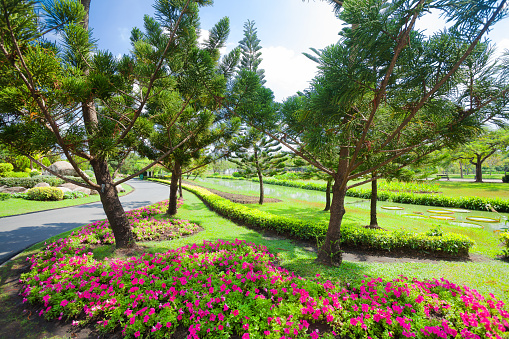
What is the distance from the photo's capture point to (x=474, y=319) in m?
2.04

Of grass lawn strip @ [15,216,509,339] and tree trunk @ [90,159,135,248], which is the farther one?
tree trunk @ [90,159,135,248]

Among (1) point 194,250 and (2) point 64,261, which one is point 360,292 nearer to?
(1) point 194,250

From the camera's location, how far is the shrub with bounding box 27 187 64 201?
9.56 meters

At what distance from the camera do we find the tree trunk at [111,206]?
3.59 metres

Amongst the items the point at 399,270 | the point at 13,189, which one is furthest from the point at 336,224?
the point at 13,189

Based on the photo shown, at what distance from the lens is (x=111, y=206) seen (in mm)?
3654

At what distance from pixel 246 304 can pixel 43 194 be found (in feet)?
39.4

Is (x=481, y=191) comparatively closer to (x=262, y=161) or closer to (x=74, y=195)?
(x=262, y=161)

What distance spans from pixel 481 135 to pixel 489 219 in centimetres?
750

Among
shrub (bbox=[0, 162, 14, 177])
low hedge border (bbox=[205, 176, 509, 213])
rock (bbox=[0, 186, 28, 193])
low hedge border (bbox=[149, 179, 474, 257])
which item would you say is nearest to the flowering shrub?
low hedge border (bbox=[149, 179, 474, 257])

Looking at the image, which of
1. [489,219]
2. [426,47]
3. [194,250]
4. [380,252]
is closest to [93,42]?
[194,250]

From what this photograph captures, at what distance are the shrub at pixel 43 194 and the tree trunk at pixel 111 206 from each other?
901 centimetres

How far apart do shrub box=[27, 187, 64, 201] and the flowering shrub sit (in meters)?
9.09

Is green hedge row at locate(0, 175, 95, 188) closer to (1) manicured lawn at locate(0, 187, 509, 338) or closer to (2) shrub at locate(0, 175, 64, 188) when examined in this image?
(2) shrub at locate(0, 175, 64, 188)
